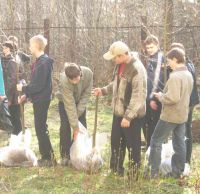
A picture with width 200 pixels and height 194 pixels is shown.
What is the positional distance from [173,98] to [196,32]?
21.2 feet

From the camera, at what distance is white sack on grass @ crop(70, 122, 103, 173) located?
5.29m

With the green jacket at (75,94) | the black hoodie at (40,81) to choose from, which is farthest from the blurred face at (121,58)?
the black hoodie at (40,81)

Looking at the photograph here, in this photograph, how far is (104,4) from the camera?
1252cm

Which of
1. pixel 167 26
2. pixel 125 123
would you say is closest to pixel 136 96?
pixel 125 123

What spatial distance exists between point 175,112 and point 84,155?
133 cm

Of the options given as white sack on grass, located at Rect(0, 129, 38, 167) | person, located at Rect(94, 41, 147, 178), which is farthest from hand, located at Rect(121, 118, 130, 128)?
white sack on grass, located at Rect(0, 129, 38, 167)

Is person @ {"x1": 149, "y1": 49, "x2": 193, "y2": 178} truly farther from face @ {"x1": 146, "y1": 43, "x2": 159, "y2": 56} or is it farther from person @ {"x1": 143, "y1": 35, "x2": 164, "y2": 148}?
face @ {"x1": 146, "y1": 43, "x2": 159, "y2": 56}

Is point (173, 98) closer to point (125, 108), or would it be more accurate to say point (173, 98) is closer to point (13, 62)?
point (125, 108)

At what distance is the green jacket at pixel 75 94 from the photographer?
17.3 ft

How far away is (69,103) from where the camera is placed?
17.3 feet

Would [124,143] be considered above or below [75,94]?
below

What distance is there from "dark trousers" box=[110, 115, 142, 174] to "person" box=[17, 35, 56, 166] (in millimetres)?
887

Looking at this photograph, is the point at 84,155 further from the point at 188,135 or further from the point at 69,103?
the point at 188,135

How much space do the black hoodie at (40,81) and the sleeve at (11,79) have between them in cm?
109
